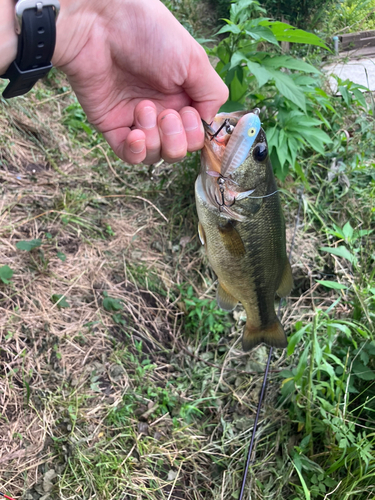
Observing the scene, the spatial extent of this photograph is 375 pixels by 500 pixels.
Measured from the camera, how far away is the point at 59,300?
261 centimetres

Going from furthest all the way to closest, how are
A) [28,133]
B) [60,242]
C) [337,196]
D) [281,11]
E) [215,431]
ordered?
[281,11] < [337,196] < [28,133] < [60,242] < [215,431]

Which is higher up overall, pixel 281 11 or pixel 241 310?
pixel 281 11

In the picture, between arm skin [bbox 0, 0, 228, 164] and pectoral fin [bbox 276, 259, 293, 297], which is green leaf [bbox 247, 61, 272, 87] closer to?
arm skin [bbox 0, 0, 228, 164]

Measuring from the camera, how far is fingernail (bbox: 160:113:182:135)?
1547 mm

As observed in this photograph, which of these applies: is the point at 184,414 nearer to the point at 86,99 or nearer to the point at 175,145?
the point at 175,145

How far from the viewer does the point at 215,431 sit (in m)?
2.54

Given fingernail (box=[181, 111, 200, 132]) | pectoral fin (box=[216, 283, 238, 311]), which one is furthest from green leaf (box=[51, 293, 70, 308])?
fingernail (box=[181, 111, 200, 132])

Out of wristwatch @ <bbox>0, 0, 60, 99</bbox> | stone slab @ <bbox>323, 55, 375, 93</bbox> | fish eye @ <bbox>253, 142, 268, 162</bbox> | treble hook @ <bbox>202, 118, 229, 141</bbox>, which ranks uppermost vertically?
wristwatch @ <bbox>0, 0, 60, 99</bbox>

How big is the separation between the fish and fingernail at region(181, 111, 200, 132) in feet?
0.18

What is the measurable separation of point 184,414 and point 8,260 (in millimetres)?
1617

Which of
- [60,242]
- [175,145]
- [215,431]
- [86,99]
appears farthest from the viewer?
[60,242]

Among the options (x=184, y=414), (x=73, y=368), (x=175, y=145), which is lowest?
(x=184, y=414)

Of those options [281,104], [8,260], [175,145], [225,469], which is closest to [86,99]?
[175,145]

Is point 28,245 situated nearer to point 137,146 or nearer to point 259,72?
point 137,146
